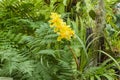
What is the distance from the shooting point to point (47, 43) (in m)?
2.13

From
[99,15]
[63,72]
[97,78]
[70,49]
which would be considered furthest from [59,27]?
[99,15]

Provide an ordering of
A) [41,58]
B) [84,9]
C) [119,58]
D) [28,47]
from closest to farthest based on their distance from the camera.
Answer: [41,58], [28,47], [119,58], [84,9]

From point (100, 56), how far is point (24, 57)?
0.77 meters

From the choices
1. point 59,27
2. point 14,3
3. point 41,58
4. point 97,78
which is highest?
point 14,3

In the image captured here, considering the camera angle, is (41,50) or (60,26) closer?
(60,26)

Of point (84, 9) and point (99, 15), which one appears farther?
point (84, 9)

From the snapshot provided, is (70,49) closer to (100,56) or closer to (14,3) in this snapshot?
(100,56)

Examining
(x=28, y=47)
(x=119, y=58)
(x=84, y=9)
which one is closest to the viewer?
(x=28, y=47)

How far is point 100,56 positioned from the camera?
257cm

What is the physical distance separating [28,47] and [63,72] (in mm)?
331

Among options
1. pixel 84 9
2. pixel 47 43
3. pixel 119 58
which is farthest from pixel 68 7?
pixel 47 43

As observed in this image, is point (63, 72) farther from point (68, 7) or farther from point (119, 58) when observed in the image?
point (68, 7)

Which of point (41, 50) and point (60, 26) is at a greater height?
point (60, 26)

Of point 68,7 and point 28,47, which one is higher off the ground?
point 68,7
